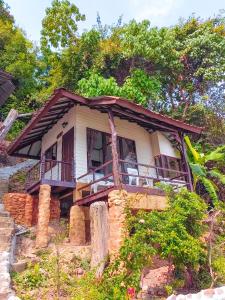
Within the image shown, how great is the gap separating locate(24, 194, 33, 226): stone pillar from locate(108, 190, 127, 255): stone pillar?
13.6 feet

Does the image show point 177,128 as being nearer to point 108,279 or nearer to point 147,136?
point 147,136

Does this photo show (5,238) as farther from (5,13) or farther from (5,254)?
(5,13)

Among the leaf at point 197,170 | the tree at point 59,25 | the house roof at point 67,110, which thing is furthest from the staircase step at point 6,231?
the tree at point 59,25

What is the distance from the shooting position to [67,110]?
1267cm

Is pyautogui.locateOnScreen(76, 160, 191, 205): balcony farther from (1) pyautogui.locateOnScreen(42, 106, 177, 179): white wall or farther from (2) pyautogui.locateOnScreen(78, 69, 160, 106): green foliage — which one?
(2) pyautogui.locateOnScreen(78, 69, 160, 106): green foliage

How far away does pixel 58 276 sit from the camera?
6719mm

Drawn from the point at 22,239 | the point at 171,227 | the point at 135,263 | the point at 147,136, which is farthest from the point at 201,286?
the point at 147,136

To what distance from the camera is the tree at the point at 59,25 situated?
19.0 meters

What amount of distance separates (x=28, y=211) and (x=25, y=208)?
262 mm

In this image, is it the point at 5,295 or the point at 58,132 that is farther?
the point at 58,132

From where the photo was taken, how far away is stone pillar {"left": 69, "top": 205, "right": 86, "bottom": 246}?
9.96 m

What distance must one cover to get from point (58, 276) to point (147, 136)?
8.91 meters

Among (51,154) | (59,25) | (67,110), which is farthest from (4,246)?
(59,25)

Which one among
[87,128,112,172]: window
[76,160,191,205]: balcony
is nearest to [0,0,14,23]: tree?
[87,128,112,172]: window
